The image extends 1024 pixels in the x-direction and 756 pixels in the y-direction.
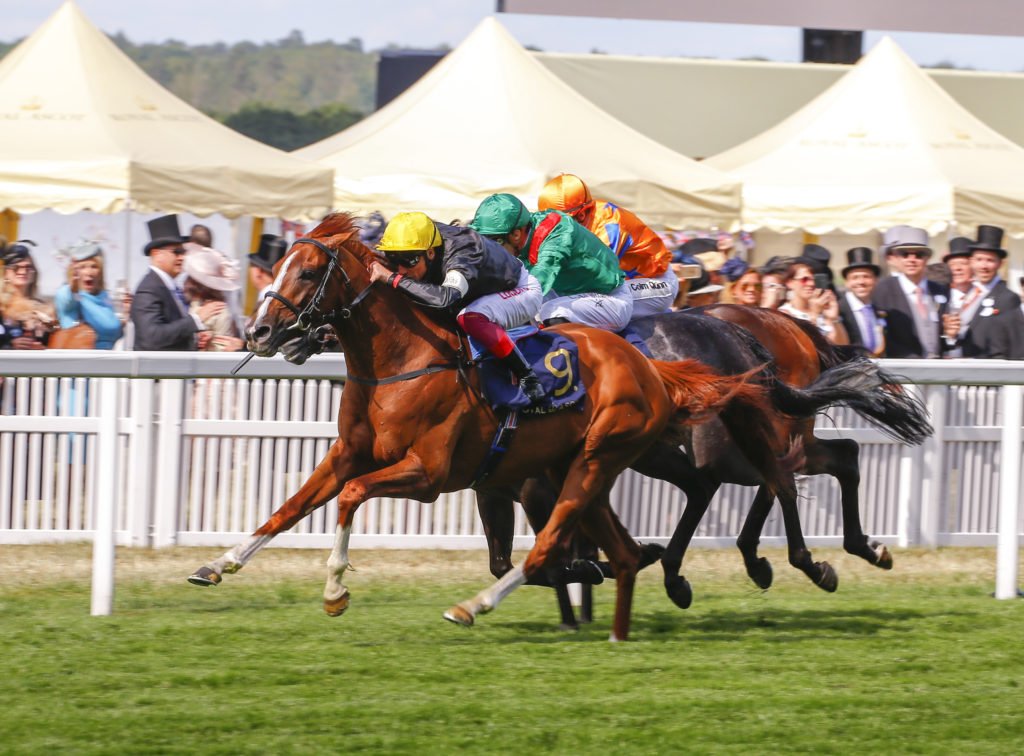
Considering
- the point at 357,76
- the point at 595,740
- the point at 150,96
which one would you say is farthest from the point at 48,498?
the point at 357,76

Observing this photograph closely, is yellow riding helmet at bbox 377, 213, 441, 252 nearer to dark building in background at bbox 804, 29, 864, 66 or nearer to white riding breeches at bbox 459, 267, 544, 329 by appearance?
white riding breeches at bbox 459, 267, 544, 329

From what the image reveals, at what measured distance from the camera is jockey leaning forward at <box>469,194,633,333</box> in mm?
6352

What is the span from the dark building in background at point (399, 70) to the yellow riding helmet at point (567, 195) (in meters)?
13.1

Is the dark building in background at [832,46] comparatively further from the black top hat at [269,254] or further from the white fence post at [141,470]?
the white fence post at [141,470]

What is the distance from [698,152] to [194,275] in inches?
432

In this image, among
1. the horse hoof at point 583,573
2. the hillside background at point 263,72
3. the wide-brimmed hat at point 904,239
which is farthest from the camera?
the hillside background at point 263,72

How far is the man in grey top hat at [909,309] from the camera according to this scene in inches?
386

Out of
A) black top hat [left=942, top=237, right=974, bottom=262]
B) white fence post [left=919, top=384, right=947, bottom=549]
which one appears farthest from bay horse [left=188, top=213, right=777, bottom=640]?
black top hat [left=942, top=237, right=974, bottom=262]

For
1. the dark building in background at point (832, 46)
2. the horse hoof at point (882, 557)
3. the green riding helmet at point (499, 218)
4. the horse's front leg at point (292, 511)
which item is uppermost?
the dark building in background at point (832, 46)

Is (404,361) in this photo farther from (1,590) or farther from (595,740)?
(1,590)

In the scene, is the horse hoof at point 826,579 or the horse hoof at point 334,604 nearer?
the horse hoof at point 334,604

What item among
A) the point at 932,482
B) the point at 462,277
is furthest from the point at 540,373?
the point at 932,482

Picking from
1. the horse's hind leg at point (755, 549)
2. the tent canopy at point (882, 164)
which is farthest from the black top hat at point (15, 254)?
the tent canopy at point (882, 164)

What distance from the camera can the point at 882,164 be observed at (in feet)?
44.5
